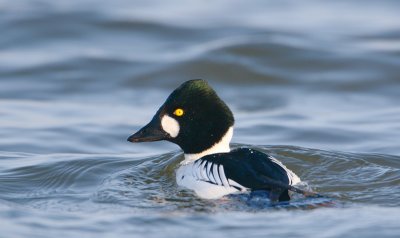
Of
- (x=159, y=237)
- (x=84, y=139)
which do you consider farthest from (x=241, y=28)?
(x=159, y=237)

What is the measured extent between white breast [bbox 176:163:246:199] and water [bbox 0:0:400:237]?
0.12 meters

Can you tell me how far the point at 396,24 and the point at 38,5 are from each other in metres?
6.22

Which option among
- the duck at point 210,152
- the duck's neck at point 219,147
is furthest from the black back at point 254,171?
the duck's neck at point 219,147

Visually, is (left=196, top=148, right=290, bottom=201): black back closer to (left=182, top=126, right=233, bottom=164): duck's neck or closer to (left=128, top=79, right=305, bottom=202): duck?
(left=128, top=79, right=305, bottom=202): duck

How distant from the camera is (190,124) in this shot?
32.1 ft

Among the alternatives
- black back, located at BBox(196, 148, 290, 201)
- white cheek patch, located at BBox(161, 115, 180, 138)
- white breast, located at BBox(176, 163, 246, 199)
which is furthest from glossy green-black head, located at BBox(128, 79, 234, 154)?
black back, located at BBox(196, 148, 290, 201)

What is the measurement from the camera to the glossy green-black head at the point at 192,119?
9633 mm

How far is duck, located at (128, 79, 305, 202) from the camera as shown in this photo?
8.85 meters

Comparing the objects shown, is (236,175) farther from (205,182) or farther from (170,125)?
(170,125)

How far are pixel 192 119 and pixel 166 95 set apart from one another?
5.00 m

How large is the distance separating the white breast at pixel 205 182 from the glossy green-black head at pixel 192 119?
301mm

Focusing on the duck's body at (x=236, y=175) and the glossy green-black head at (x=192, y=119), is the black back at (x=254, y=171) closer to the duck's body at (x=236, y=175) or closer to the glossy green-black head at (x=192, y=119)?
the duck's body at (x=236, y=175)

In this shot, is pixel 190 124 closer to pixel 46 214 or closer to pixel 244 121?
pixel 46 214

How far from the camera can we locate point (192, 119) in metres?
9.73
